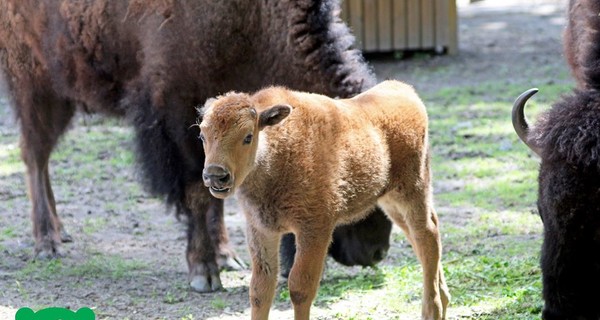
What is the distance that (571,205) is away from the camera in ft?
15.2

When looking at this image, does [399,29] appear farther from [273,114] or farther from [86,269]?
[273,114]

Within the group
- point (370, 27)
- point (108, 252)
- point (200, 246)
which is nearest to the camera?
point (200, 246)

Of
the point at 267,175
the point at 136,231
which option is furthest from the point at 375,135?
the point at 136,231

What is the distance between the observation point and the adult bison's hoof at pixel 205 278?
6.53 m

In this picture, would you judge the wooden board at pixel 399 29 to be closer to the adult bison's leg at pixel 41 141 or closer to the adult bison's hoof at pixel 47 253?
the adult bison's leg at pixel 41 141

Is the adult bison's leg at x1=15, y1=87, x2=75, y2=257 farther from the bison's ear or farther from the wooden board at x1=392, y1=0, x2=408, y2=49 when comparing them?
the wooden board at x1=392, y1=0, x2=408, y2=49

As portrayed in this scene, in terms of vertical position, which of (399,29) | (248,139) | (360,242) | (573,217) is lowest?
(399,29)

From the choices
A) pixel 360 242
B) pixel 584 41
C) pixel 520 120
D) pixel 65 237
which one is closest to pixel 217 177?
pixel 520 120

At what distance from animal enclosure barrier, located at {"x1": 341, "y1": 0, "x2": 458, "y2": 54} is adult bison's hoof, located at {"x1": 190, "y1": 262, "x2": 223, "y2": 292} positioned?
8.53m

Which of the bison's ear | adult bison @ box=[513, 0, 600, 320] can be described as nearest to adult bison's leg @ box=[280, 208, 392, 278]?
adult bison @ box=[513, 0, 600, 320]

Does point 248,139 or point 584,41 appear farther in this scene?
point 584,41

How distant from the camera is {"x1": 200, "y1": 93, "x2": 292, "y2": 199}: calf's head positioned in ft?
14.1

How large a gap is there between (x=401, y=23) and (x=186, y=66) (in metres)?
8.61

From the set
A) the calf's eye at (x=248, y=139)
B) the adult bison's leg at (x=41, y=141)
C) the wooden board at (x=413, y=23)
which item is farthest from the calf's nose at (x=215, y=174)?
the wooden board at (x=413, y=23)
